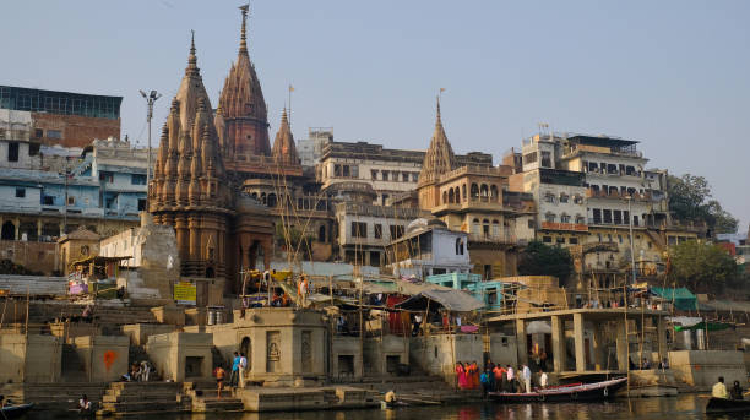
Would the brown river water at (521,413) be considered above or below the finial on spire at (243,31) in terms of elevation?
below

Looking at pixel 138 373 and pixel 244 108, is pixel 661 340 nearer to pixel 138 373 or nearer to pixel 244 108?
pixel 138 373

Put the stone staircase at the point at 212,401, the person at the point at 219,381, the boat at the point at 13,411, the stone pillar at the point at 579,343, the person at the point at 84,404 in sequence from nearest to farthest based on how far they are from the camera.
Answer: the boat at the point at 13,411 → the person at the point at 84,404 → the stone staircase at the point at 212,401 → the person at the point at 219,381 → the stone pillar at the point at 579,343

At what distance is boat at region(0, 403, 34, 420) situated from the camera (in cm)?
2423

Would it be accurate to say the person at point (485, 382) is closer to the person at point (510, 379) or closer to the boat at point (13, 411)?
the person at point (510, 379)

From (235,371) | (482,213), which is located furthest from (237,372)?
(482,213)

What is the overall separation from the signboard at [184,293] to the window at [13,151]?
78.5 feet

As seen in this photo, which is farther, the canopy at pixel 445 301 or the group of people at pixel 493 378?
the canopy at pixel 445 301

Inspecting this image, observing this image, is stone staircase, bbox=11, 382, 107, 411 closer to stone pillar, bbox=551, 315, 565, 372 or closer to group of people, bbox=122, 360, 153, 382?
group of people, bbox=122, 360, 153, 382

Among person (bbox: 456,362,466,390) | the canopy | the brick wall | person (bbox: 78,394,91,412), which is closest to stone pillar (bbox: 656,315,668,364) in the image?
the canopy

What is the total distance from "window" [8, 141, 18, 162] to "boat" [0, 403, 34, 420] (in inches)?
1529

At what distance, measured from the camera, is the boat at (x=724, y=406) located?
26344mm

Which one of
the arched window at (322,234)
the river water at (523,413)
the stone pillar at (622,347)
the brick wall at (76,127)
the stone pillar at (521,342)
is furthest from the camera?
the brick wall at (76,127)

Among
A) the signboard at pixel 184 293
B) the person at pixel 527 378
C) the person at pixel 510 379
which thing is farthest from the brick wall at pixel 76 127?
the person at pixel 527 378

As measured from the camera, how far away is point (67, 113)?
2815 inches
